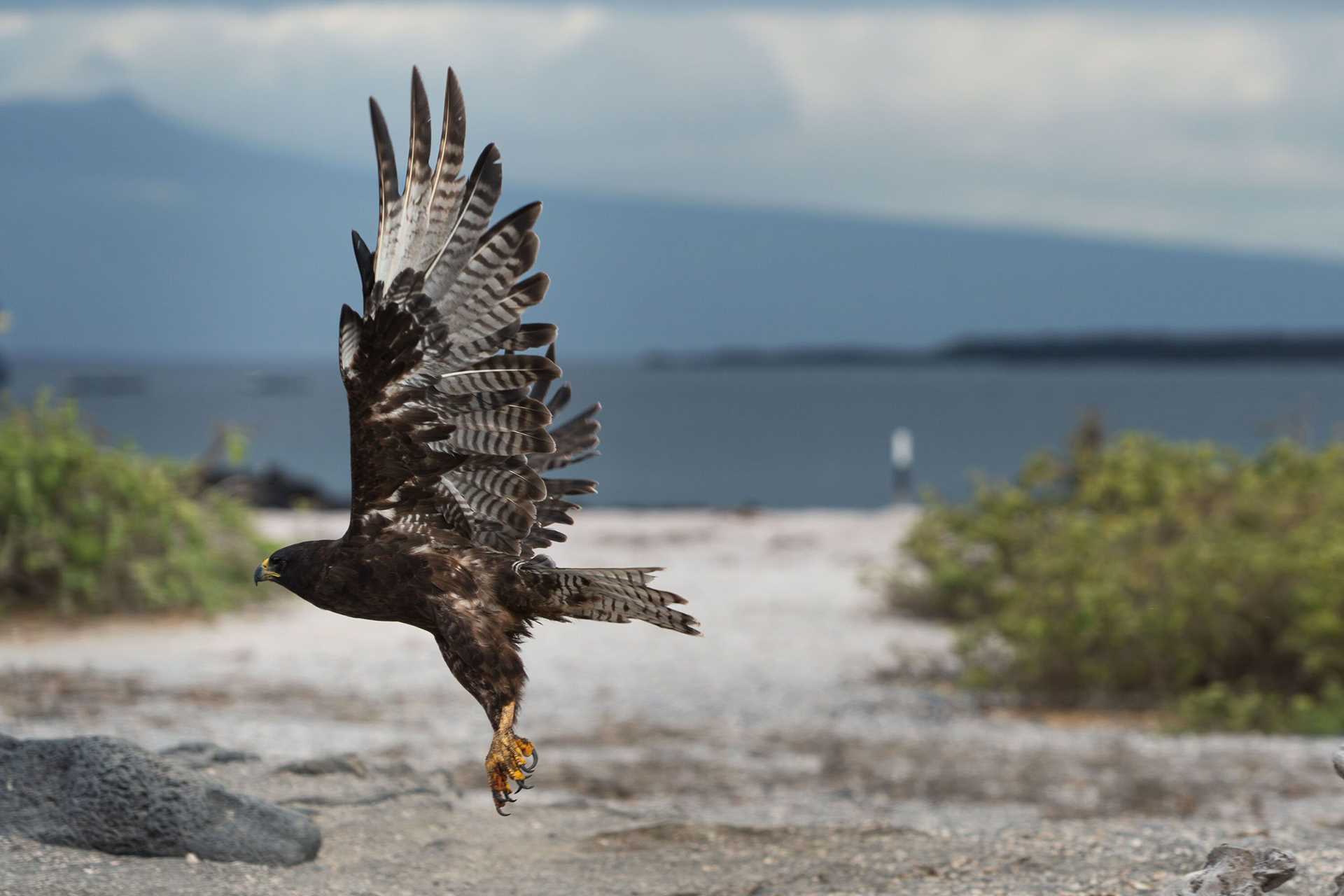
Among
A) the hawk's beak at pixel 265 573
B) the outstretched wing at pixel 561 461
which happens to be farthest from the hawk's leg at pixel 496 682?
the outstretched wing at pixel 561 461

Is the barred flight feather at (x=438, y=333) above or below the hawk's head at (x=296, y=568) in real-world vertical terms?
above

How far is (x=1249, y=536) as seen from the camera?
A: 34.2ft

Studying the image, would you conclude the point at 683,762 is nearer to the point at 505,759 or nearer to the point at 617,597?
the point at 617,597

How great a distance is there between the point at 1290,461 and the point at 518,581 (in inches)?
368

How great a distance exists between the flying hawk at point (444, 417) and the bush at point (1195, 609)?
19.2ft

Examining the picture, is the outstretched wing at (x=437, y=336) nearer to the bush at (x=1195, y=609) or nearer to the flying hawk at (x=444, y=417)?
the flying hawk at (x=444, y=417)

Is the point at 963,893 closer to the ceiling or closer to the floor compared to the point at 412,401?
closer to the floor

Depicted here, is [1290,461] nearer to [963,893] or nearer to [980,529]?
[980,529]

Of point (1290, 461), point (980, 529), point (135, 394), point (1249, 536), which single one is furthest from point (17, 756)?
point (135, 394)

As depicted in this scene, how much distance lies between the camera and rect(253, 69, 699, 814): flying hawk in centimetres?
433

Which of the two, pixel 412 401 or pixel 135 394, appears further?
pixel 135 394

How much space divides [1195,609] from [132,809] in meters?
6.98

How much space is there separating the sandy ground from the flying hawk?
954 mm

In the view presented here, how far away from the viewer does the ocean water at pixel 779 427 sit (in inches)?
1850
